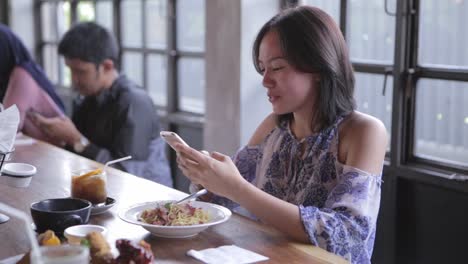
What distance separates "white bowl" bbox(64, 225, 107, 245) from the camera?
1.52 meters

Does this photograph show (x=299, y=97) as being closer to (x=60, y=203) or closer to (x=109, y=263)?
(x=60, y=203)

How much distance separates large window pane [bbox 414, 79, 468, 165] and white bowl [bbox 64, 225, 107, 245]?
1632 mm

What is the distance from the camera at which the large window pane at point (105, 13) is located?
520cm

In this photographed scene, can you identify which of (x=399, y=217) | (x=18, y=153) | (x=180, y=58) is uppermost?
(x=180, y=58)

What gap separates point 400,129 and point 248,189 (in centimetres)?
128

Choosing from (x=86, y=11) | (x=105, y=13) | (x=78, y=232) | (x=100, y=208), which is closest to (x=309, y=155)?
(x=100, y=208)

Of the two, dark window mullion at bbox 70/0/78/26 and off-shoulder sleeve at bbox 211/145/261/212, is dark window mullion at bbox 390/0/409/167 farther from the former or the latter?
dark window mullion at bbox 70/0/78/26

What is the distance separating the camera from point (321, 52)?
6.30 feet

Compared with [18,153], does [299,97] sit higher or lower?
higher

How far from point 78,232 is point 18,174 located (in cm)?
50

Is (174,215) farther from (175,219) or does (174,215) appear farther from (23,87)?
(23,87)

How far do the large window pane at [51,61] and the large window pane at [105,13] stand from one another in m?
0.88

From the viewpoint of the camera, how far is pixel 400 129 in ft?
9.25

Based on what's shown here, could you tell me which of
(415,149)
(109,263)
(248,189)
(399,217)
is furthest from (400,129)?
(109,263)
